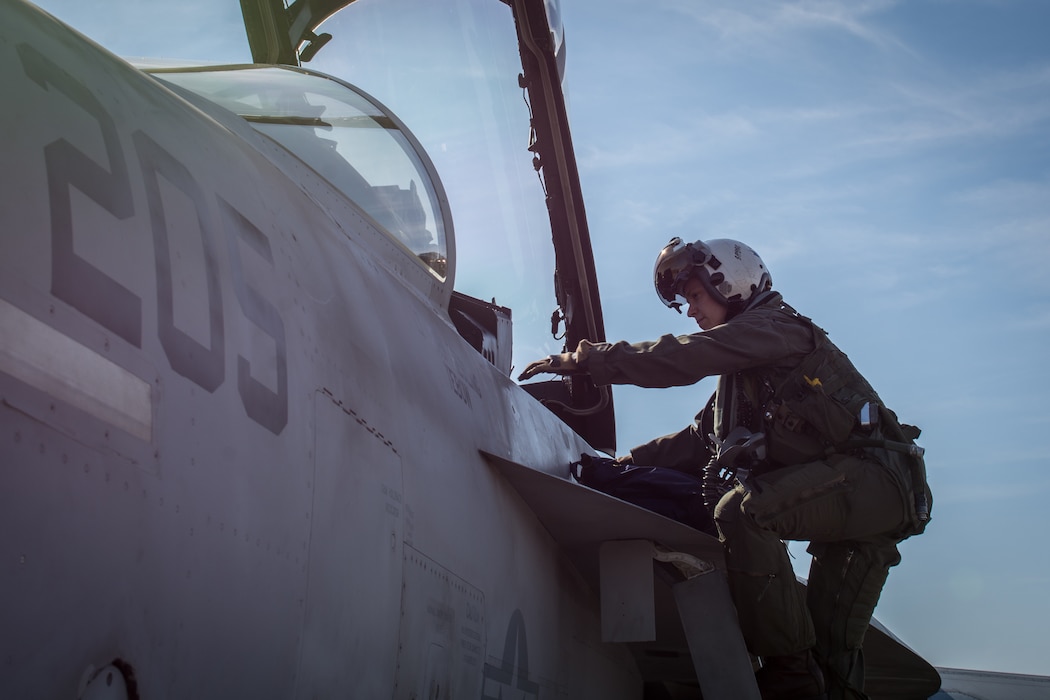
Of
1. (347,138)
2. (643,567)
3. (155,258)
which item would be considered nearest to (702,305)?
(643,567)

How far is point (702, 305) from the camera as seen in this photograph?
499 cm

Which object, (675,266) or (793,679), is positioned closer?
(793,679)

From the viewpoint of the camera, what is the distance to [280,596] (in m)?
1.97

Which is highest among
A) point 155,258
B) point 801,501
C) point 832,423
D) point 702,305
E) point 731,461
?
point 702,305

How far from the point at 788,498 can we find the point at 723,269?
1325 mm

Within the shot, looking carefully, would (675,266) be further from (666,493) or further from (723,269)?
(666,493)

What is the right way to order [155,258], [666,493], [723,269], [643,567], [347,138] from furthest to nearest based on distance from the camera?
→ [723,269], [666,493], [643,567], [347,138], [155,258]

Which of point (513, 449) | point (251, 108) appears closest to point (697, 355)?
point (513, 449)

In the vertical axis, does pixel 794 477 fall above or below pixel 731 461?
below

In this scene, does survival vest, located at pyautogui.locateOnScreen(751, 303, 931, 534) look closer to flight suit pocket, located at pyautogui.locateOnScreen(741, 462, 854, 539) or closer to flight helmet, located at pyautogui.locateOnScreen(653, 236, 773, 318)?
flight suit pocket, located at pyautogui.locateOnScreen(741, 462, 854, 539)

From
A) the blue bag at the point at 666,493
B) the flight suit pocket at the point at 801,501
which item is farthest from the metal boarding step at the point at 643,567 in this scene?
the flight suit pocket at the point at 801,501

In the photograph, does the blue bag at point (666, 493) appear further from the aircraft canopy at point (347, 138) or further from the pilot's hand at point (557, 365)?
the aircraft canopy at point (347, 138)

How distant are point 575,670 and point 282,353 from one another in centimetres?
262

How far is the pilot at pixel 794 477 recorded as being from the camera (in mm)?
4098
